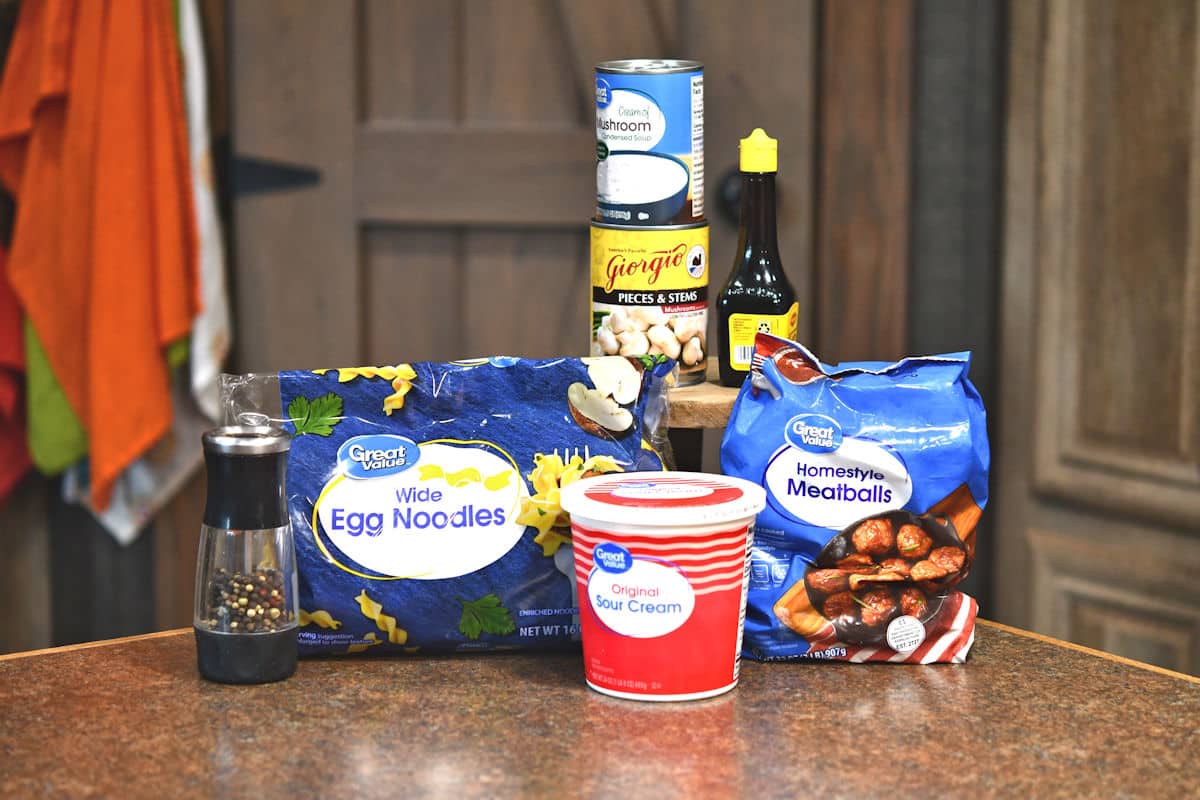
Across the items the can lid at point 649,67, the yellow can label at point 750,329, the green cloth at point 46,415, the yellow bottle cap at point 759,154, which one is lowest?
the green cloth at point 46,415

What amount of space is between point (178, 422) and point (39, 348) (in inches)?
8.1

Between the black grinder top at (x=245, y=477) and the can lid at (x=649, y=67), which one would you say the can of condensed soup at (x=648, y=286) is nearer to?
the can lid at (x=649, y=67)

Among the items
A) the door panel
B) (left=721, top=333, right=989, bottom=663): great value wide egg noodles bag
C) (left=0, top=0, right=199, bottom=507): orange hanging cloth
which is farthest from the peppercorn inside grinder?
the door panel

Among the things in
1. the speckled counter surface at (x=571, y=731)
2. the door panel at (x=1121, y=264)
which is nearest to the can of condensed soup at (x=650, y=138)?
the speckled counter surface at (x=571, y=731)

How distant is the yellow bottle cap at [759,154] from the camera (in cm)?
109

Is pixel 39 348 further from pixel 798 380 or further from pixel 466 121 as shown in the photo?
pixel 798 380

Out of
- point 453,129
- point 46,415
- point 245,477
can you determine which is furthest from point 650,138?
point 46,415

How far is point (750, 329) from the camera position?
3.74 feet

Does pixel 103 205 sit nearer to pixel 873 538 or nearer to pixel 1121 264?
pixel 873 538

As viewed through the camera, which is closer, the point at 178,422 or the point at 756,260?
the point at 756,260

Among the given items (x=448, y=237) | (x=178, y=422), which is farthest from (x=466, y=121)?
(x=178, y=422)

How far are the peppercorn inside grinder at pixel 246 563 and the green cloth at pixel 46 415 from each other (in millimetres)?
963

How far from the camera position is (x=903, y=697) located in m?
0.99

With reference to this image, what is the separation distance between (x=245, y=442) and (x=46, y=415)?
102 centimetres
